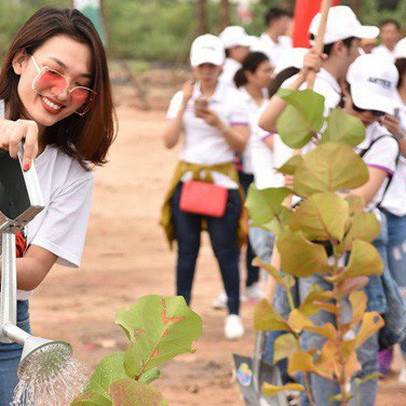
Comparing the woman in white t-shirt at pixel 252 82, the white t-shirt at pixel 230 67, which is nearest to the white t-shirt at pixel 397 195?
the woman in white t-shirt at pixel 252 82

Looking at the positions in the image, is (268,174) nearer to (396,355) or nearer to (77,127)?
(396,355)

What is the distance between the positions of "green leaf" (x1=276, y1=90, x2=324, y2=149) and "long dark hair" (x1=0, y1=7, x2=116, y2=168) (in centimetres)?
48

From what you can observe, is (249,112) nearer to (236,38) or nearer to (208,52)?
(208,52)

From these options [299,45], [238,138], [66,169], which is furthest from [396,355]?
[66,169]

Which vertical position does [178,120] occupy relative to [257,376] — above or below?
above

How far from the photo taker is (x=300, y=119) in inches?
84.6

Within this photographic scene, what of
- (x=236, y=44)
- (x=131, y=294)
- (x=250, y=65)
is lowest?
(x=131, y=294)

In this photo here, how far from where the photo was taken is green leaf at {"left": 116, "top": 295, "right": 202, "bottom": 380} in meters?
1.61

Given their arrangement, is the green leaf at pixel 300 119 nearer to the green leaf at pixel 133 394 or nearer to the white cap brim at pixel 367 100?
the green leaf at pixel 133 394

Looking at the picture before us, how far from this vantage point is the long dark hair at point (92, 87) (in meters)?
2.39

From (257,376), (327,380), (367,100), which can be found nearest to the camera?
(367,100)

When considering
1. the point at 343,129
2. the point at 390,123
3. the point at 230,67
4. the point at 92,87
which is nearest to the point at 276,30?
the point at 230,67

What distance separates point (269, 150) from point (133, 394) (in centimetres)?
352

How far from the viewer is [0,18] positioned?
34906 mm
